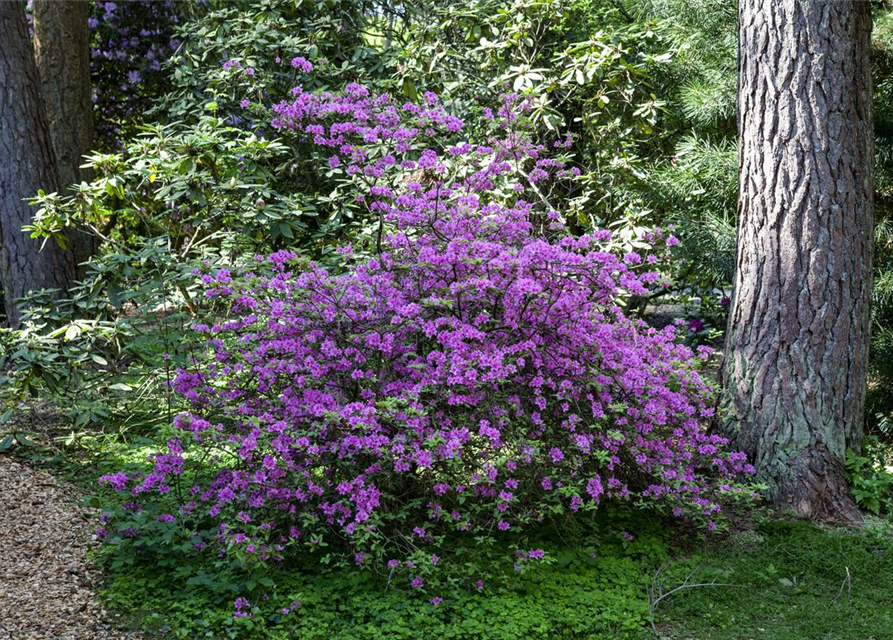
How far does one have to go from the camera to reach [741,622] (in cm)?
321

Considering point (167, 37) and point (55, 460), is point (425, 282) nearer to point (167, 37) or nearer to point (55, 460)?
point (55, 460)

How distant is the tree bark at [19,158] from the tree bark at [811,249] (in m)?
4.59

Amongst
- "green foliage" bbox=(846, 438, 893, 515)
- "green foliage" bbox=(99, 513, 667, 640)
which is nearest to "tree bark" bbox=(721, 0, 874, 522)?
"green foliage" bbox=(846, 438, 893, 515)

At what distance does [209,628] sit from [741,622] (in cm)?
189

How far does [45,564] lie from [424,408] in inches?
62.7

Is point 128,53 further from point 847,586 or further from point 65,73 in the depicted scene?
point 847,586

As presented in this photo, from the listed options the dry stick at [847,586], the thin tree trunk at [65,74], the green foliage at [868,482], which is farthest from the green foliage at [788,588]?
the thin tree trunk at [65,74]

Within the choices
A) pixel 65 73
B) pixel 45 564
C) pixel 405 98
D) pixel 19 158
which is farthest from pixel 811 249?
pixel 65 73

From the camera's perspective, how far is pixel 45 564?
3406 mm

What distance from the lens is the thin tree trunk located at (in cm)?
723

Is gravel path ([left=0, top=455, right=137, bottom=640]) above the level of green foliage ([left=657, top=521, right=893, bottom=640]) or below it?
above

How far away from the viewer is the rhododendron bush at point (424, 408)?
10.5 feet

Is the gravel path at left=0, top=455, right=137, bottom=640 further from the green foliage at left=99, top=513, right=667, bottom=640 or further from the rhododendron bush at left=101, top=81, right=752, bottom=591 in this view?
the rhododendron bush at left=101, top=81, right=752, bottom=591

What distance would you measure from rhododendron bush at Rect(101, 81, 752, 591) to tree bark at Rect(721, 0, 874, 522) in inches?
15.9
